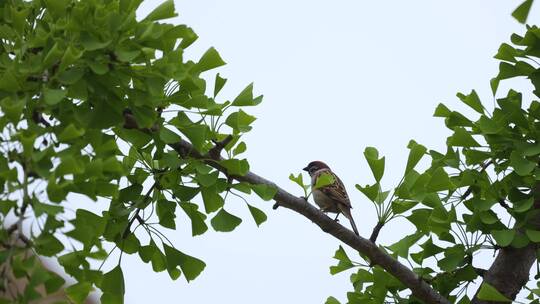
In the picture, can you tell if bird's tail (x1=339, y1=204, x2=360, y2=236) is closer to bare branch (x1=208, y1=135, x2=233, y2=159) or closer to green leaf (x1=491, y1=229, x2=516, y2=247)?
green leaf (x1=491, y1=229, x2=516, y2=247)

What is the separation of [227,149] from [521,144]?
1.33m

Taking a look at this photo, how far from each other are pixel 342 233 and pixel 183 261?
0.71 meters

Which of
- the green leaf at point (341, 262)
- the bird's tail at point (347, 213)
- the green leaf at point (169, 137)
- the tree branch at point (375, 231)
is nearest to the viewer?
the green leaf at point (169, 137)

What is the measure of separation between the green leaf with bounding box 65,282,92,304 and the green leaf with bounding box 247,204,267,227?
78 cm

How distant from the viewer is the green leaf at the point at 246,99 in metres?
3.52

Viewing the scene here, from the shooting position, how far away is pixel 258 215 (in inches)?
139

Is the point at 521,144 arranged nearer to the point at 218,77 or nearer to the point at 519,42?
the point at 519,42

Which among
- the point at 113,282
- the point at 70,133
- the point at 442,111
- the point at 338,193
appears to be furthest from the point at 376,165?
the point at 338,193

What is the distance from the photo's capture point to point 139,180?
3453 mm

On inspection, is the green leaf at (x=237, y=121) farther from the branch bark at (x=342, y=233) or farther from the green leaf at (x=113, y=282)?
the green leaf at (x=113, y=282)

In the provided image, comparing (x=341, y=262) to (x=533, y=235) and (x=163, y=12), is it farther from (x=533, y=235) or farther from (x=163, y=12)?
(x=163, y=12)

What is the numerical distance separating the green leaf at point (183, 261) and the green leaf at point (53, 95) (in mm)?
1151

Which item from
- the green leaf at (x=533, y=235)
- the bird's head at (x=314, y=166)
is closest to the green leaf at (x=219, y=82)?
the green leaf at (x=533, y=235)

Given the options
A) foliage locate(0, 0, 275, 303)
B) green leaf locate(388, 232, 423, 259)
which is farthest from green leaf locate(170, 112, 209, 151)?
green leaf locate(388, 232, 423, 259)
